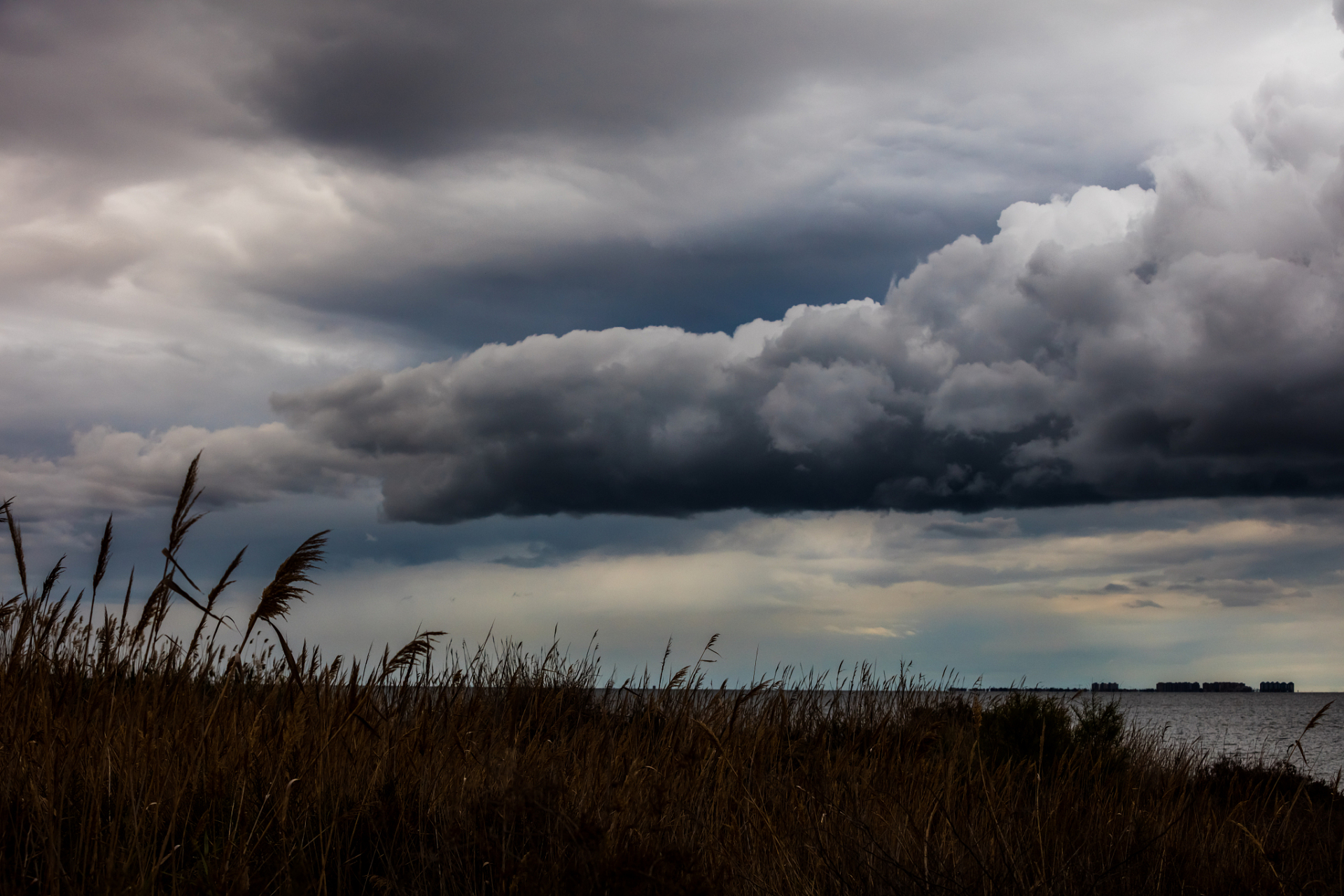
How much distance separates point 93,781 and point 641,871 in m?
3.35

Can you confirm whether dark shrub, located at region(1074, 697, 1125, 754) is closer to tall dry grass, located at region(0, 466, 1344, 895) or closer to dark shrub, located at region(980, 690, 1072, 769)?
dark shrub, located at region(980, 690, 1072, 769)

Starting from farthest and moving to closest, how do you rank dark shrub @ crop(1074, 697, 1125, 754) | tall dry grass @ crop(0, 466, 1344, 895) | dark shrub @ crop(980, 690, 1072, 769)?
dark shrub @ crop(1074, 697, 1125, 754) < dark shrub @ crop(980, 690, 1072, 769) < tall dry grass @ crop(0, 466, 1344, 895)

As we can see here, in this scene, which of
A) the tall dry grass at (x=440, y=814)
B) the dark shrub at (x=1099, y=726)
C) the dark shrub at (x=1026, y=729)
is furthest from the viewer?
the dark shrub at (x=1099, y=726)

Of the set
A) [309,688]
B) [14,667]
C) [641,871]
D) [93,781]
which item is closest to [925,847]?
[641,871]

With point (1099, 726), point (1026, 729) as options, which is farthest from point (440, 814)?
point (1099, 726)

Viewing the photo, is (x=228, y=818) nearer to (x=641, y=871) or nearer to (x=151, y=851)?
(x=151, y=851)

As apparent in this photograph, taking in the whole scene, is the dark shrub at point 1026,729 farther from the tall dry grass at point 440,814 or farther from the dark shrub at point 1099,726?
the tall dry grass at point 440,814

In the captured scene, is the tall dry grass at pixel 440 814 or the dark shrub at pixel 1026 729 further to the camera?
the dark shrub at pixel 1026 729

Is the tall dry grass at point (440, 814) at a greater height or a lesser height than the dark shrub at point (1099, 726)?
greater

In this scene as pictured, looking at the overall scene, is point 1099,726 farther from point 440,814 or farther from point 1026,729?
point 440,814

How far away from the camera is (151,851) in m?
3.62

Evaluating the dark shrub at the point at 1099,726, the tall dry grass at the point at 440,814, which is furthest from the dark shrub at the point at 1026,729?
the tall dry grass at the point at 440,814

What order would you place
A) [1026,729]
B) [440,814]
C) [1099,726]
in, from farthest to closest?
[1099,726]
[1026,729]
[440,814]

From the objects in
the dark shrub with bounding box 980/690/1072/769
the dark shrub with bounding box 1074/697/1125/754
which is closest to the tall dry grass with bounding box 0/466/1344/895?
the dark shrub with bounding box 980/690/1072/769
